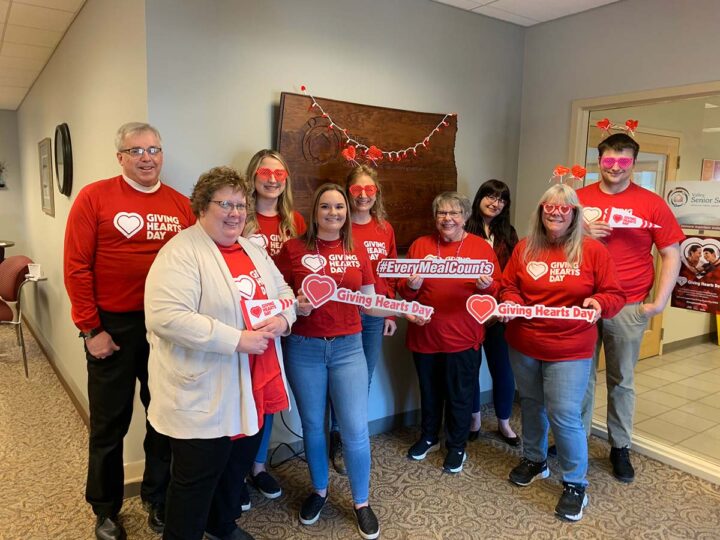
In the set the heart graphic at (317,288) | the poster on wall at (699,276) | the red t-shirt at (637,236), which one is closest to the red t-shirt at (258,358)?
the heart graphic at (317,288)

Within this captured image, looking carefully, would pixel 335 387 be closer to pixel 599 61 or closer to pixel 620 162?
pixel 620 162

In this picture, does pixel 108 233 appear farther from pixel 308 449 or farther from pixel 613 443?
pixel 613 443

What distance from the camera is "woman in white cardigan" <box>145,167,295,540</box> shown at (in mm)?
1614

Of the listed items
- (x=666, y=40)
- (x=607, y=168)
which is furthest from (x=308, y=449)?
(x=666, y=40)

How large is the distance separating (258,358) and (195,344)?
0.27 meters

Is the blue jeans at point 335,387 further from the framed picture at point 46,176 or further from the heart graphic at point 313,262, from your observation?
the framed picture at point 46,176

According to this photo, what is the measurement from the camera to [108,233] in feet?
6.51

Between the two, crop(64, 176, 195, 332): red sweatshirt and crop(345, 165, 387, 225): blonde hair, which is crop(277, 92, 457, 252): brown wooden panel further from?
crop(64, 176, 195, 332): red sweatshirt

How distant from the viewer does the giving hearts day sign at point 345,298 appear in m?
2.07

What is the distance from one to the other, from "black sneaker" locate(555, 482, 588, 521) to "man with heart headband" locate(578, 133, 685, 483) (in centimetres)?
48

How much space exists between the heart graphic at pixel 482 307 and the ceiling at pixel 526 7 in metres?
1.98

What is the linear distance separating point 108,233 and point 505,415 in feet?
7.94

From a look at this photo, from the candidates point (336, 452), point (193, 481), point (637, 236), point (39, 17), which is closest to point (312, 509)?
point (336, 452)

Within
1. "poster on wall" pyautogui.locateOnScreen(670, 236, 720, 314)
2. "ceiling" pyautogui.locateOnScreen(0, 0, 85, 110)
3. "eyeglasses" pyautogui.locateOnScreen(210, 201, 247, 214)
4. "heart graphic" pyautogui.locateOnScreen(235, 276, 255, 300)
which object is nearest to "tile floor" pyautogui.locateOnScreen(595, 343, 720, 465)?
"poster on wall" pyautogui.locateOnScreen(670, 236, 720, 314)
